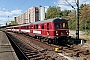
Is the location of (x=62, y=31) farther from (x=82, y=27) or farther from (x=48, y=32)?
(x=82, y=27)

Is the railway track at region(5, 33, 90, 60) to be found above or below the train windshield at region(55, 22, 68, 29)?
below

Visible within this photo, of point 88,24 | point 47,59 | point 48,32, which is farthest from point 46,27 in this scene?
point 88,24

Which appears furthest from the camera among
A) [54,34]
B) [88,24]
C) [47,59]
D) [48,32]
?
[88,24]

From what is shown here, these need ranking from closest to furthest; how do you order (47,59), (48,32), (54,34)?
(47,59) < (54,34) < (48,32)

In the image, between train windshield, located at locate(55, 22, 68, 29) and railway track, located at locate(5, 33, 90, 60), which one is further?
train windshield, located at locate(55, 22, 68, 29)

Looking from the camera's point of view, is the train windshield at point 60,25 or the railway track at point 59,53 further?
the train windshield at point 60,25

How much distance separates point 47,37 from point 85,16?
134 feet

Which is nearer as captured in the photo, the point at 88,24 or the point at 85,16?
the point at 88,24

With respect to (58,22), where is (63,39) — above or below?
below

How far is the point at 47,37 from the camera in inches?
838

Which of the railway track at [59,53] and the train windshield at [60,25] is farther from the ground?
the train windshield at [60,25]

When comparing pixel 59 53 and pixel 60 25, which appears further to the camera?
pixel 60 25

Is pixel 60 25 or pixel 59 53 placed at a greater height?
pixel 60 25

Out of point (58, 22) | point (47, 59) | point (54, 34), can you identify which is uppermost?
point (58, 22)
